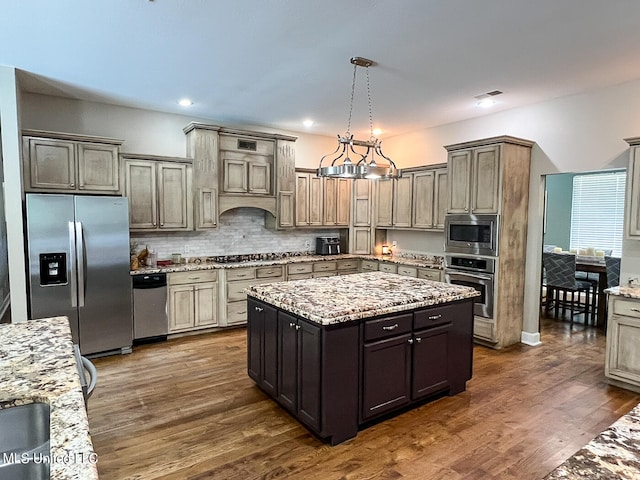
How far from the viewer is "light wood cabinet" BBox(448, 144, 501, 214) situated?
458 cm

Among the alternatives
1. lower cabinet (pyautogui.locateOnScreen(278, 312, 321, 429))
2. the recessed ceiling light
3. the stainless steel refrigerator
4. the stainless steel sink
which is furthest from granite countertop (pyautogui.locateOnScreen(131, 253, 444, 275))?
the stainless steel sink

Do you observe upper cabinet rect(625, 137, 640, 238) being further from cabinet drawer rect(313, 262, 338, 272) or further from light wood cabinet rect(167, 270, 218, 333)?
light wood cabinet rect(167, 270, 218, 333)

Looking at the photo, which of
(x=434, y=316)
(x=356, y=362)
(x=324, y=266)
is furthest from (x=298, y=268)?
(x=356, y=362)

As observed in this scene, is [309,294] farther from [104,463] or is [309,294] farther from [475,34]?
[475,34]

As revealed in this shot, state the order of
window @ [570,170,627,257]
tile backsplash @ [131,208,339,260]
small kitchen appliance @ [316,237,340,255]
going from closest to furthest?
tile backsplash @ [131,208,339,260], small kitchen appliance @ [316,237,340,255], window @ [570,170,627,257]

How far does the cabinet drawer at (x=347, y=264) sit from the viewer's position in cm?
635

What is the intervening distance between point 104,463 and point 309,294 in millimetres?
1763

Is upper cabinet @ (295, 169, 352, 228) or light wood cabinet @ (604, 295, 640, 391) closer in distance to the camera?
light wood cabinet @ (604, 295, 640, 391)

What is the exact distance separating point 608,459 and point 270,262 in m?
4.87

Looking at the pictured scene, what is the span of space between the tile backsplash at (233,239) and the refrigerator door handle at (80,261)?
3.16 ft

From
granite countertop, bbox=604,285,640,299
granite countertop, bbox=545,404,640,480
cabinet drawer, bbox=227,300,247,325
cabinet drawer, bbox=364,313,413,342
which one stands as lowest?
cabinet drawer, bbox=227,300,247,325

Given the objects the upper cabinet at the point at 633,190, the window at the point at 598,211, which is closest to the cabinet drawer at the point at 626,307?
the upper cabinet at the point at 633,190

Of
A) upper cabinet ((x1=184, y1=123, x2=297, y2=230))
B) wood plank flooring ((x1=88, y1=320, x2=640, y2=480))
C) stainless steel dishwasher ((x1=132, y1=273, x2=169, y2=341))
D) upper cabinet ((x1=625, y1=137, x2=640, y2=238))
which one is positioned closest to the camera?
wood plank flooring ((x1=88, y1=320, x2=640, y2=480))

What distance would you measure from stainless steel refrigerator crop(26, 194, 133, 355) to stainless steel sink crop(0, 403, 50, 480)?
10.8ft
